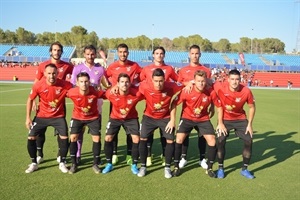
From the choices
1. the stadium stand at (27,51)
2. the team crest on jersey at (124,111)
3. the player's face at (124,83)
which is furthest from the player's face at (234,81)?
the stadium stand at (27,51)

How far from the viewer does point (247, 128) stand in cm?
579

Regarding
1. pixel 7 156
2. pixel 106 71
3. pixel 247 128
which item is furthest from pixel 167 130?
pixel 7 156

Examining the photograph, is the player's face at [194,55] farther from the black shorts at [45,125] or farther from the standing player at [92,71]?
the black shorts at [45,125]

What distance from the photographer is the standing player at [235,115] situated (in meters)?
5.71

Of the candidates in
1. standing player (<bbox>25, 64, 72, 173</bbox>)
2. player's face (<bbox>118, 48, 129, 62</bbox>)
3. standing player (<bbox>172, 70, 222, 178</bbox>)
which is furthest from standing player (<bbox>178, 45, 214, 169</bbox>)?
standing player (<bbox>25, 64, 72, 173</bbox>)

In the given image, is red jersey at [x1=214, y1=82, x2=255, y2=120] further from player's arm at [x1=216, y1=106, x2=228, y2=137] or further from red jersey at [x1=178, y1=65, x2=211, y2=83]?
red jersey at [x1=178, y1=65, x2=211, y2=83]

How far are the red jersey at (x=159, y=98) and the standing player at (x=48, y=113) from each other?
1.57 meters

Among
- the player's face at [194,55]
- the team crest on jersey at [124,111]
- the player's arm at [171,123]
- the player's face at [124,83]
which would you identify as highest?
the player's face at [194,55]

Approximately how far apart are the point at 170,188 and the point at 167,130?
1.17 meters

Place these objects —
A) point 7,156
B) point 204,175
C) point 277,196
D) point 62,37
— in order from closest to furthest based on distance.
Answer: point 277,196 < point 204,175 < point 7,156 < point 62,37

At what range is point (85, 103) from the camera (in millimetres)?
5668

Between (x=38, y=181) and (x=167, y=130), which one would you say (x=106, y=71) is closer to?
(x=167, y=130)

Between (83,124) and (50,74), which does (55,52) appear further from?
(83,124)

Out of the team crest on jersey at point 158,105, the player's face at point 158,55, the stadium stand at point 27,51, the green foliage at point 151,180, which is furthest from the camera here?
the stadium stand at point 27,51
